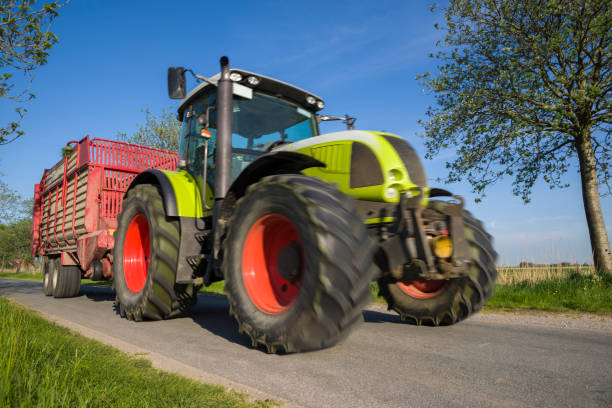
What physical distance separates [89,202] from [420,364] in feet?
21.8

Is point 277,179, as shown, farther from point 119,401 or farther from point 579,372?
point 579,372

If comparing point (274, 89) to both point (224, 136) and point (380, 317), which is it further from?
point (380, 317)

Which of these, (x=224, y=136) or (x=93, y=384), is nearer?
(x=93, y=384)

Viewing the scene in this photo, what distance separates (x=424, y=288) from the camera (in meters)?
4.35

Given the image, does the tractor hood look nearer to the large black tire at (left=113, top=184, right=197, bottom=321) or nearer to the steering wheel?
the steering wheel

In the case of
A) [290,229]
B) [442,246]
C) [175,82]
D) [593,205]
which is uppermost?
[175,82]

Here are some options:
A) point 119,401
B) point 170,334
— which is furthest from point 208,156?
point 119,401

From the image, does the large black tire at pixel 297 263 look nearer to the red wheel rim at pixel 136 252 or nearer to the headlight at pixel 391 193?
the headlight at pixel 391 193

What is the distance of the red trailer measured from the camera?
7.02 m

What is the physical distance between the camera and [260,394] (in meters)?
2.19

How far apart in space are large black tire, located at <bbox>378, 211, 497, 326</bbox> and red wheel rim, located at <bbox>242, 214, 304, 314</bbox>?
0.96 meters

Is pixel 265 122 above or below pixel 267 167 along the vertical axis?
above

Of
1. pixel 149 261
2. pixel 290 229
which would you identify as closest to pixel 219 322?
pixel 149 261

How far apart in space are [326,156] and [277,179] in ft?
2.47
